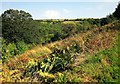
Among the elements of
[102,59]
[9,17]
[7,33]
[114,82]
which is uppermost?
[9,17]

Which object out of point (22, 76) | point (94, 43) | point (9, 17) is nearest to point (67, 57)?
point (22, 76)

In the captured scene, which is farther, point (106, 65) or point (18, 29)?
point (18, 29)

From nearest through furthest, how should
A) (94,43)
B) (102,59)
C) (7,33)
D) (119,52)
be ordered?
(102,59), (119,52), (94,43), (7,33)

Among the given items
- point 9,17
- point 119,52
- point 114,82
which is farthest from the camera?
point 9,17

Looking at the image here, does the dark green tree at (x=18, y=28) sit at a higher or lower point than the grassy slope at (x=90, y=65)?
higher

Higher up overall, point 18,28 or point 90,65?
point 18,28

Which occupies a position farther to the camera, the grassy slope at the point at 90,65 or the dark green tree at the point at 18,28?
the dark green tree at the point at 18,28

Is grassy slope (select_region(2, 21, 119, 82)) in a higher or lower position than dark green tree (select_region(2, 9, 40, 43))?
lower

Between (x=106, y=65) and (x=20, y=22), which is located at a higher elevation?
(x=20, y=22)

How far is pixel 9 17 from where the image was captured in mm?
64000

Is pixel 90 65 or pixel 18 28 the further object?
pixel 18 28

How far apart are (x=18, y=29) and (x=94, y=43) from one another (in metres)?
45.7

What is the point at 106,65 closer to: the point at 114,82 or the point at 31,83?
the point at 114,82

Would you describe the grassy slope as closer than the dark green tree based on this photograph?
Yes
